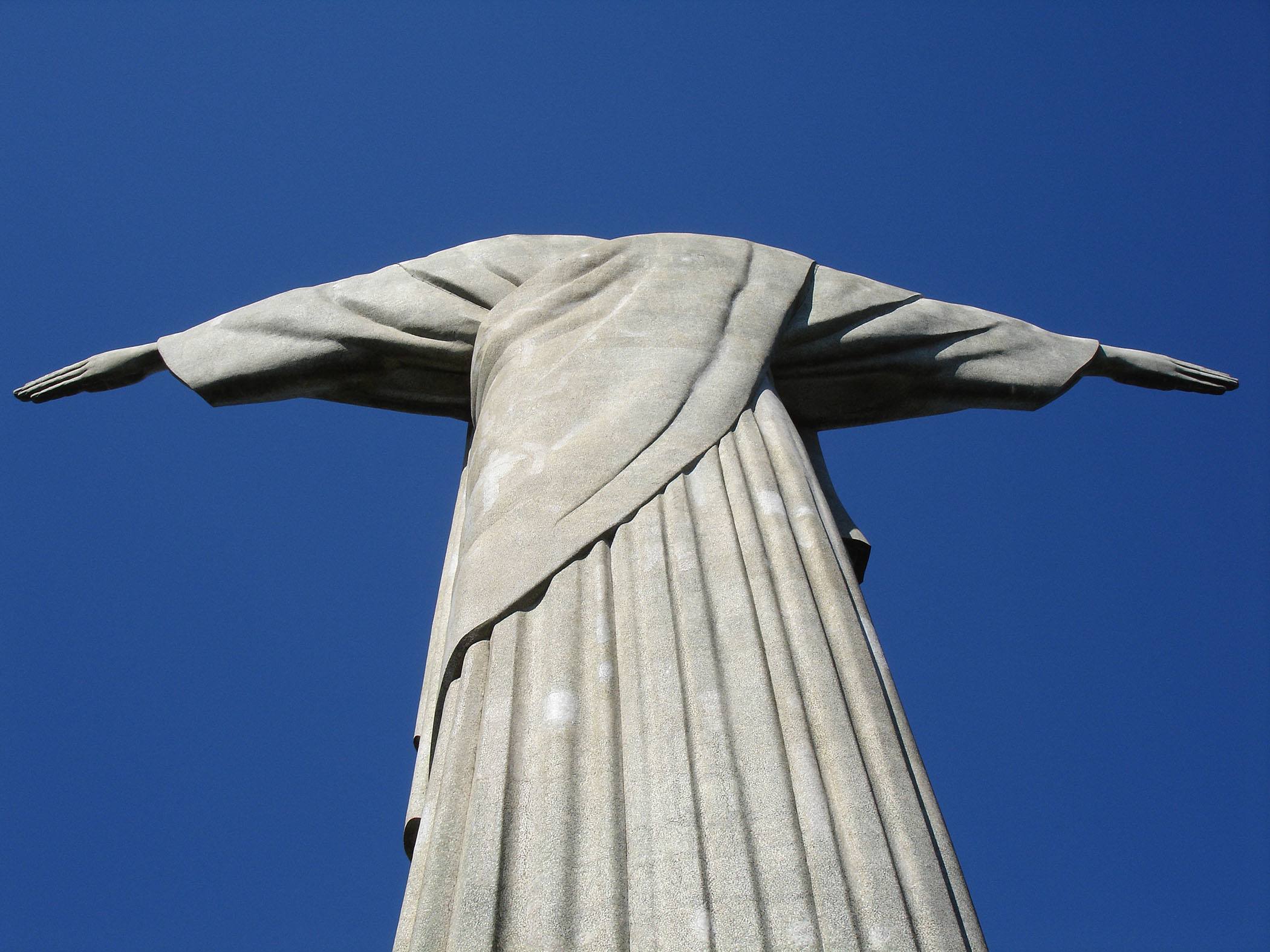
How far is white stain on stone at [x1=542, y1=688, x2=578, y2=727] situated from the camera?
4996 mm

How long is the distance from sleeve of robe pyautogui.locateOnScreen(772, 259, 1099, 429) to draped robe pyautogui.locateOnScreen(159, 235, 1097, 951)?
0.05 feet

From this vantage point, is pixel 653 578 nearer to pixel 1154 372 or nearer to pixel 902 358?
pixel 902 358

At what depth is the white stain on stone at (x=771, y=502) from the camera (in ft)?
19.4

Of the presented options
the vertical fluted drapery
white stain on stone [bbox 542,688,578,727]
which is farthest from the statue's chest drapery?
white stain on stone [bbox 542,688,578,727]

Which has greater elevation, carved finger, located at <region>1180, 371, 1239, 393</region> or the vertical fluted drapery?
Answer: carved finger, located at <region>1180, 371, 1239, 393</region>

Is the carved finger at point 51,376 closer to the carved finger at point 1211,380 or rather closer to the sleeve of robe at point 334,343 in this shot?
the sleeve of robe at point 334,343

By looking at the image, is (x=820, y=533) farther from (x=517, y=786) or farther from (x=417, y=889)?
(x=417, y=889)

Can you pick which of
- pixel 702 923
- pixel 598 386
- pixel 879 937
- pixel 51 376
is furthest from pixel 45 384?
pixel 879 937

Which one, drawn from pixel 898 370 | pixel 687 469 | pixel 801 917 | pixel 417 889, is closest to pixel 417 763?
pixel 417 889

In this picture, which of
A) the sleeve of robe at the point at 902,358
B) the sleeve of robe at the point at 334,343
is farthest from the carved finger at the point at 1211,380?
the sleeve of robe at the point at 334,343

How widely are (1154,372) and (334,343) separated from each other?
417cm

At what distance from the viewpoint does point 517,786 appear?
481cm

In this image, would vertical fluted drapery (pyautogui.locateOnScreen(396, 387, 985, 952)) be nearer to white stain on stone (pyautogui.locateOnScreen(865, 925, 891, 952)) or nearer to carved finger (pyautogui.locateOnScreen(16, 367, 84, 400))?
white stain on stone (pyautogui.locateOnScreen(865, 925, 891, 952))

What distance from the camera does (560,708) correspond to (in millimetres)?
5039
